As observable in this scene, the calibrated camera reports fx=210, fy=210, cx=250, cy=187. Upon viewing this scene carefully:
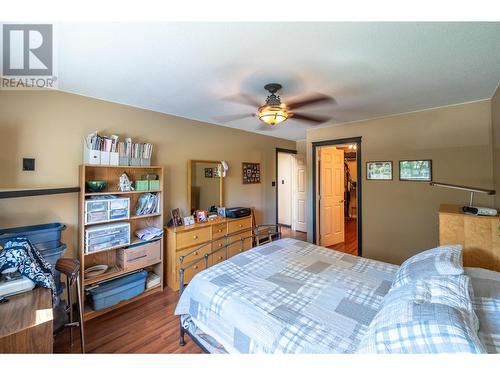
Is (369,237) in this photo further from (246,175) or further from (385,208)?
(246,175)

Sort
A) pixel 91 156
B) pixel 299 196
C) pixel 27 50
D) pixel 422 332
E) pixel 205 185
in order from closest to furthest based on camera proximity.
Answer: pixel 422 332 < pixel 27 50 < pixel 91 156 < pixel 205 185 < pixel 299 196

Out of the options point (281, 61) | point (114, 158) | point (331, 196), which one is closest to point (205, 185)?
point (114, 158)

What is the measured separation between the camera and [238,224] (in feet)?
11.5

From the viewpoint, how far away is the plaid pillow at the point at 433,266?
3.96 ft

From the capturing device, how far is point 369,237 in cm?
344

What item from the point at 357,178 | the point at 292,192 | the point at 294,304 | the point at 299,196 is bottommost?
the point at 294,304

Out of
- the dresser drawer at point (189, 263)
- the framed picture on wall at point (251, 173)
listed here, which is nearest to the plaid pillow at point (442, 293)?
the dresser drawer at point (189, 263)

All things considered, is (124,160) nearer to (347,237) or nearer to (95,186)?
(95,186)

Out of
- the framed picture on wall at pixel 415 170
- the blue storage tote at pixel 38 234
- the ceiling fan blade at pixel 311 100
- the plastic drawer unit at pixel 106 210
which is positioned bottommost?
the blue storage tote at pixel 38 234

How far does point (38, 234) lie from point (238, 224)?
7.76 ft

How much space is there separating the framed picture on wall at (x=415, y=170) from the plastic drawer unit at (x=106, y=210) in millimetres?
3719

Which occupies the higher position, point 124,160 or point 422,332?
point 124,160

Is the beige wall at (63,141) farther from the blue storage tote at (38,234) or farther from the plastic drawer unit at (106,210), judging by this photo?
the plastic drawer unit at (106,210)
